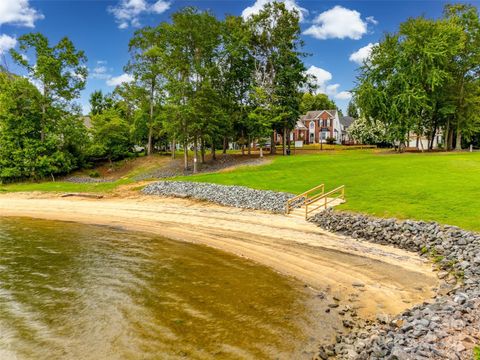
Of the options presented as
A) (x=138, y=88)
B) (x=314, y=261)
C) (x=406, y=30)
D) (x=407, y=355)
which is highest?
(x=406, y=30)

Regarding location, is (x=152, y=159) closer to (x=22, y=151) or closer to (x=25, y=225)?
(x=22, y=151)

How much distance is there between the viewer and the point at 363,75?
50250mm

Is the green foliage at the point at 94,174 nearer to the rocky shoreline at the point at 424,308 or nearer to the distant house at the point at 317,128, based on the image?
the rocky shoreline at the point at 424,308

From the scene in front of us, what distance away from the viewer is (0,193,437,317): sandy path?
10.9 meters

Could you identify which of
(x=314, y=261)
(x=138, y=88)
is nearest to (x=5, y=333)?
(x=314, y=261)

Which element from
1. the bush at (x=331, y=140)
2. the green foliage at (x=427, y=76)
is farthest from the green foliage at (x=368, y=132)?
the green foliage at (x=427, y=76)

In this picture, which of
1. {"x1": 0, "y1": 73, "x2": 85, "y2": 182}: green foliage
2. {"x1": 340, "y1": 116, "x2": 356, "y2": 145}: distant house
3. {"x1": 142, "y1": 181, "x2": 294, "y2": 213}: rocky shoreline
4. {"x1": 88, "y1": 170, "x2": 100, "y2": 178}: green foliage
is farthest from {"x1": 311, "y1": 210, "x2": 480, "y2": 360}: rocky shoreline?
{"x1": 340, "y1": 116, "x2": 356, "y2": 145}: distant house

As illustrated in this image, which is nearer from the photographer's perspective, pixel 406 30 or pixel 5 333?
pixel 5 333

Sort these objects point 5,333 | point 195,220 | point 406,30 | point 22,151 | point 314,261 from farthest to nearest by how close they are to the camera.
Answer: point 406,30 → point 22,151 → point 195,220 → point 314,261 → point 5,333

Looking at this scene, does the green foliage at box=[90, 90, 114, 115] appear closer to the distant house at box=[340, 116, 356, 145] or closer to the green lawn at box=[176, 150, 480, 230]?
the green lawn at box=[176, 150, 480, 230]

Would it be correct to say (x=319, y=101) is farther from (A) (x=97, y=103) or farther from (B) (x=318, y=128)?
(A) (x=97, y=103)

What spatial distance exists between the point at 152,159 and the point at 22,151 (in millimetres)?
16344

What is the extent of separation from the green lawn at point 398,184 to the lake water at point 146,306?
30.5ft

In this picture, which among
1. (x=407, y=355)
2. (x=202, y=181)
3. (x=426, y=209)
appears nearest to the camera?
(x=407, y=355)
